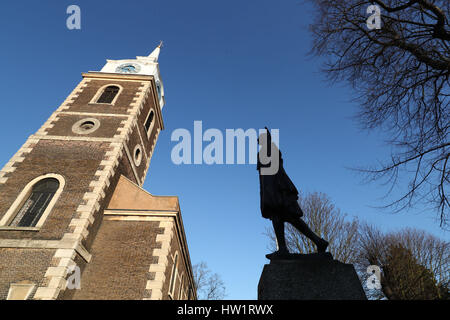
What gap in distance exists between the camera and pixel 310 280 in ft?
12.6

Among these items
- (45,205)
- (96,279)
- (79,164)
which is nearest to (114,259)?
(96,279)

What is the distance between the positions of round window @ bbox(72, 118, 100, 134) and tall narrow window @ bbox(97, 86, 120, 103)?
2506 mm

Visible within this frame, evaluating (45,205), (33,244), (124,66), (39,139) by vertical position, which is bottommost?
(33,244)

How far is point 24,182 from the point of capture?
1102 cm

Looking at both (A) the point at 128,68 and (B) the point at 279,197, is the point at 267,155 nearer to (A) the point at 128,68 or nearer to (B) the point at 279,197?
(B) the point at 279,197

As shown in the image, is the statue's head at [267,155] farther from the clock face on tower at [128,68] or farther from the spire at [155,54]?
the spire at [155,54]

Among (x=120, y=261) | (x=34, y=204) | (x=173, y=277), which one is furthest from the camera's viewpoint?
(x=173, y=277)

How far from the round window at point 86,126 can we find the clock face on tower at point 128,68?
660 cm

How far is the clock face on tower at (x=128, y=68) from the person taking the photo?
19.4 m

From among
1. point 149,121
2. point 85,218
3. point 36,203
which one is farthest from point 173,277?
point 149,121

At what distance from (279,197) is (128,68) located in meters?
19.1

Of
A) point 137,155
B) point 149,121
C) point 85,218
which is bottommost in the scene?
point 85,218

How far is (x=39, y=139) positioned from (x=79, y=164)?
3165 mm

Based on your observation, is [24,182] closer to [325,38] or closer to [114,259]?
[114,259]
